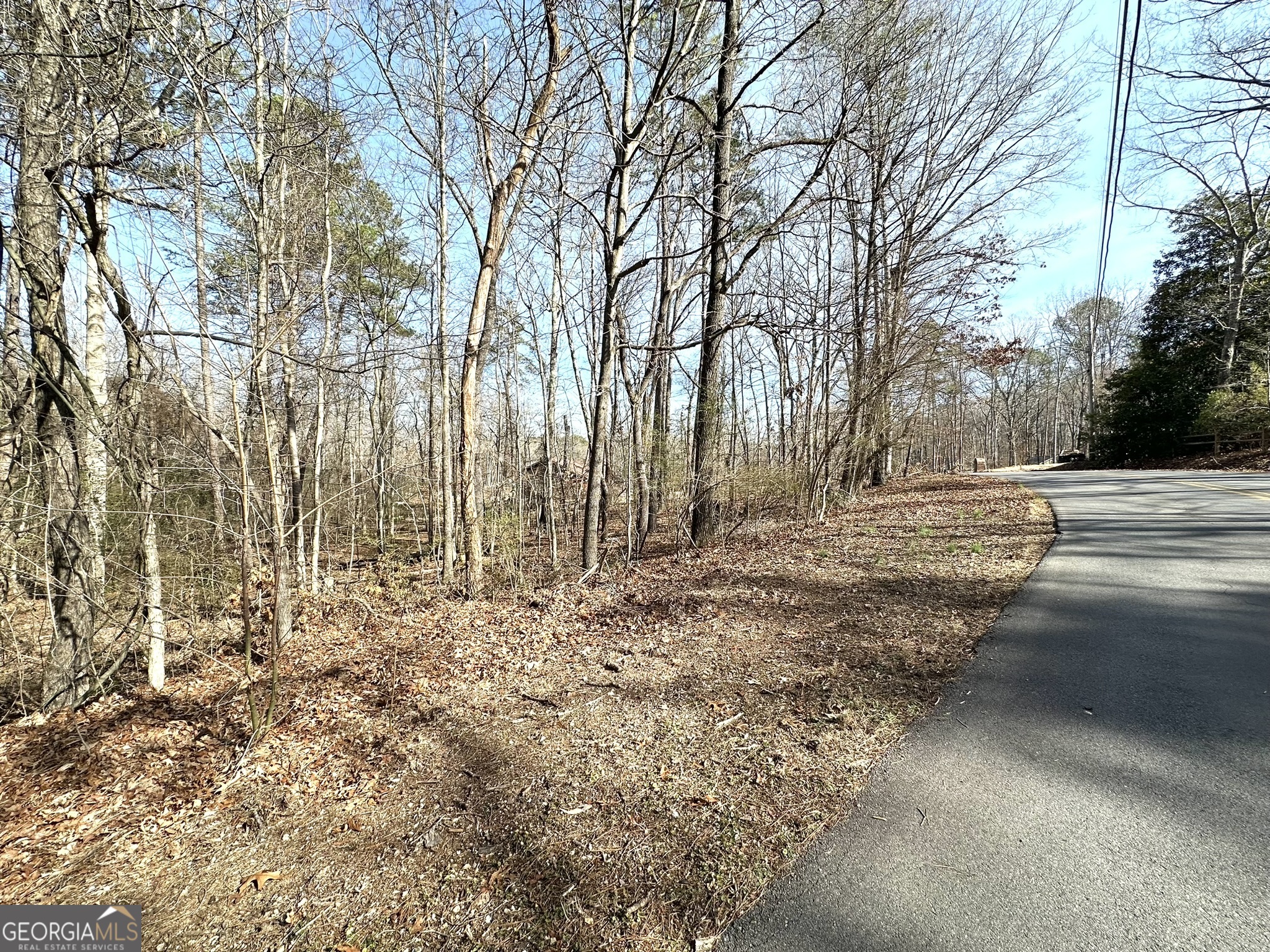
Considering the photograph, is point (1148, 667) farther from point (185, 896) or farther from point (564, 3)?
point (564, 3)

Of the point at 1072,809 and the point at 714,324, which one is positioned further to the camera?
the point at 714,324

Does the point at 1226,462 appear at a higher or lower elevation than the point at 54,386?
lower

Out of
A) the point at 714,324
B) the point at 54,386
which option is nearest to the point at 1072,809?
the point at 54,386

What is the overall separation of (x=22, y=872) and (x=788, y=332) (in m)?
6.55

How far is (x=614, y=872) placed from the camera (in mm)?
1917

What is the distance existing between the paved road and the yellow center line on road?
6.54 meters

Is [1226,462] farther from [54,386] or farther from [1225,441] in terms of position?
[54,386]

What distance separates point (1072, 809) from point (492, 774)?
261 centimetres

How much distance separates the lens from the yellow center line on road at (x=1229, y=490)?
7939mm

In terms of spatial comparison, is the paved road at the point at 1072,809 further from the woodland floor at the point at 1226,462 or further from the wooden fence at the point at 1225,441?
the wooden fence at the point at 1225,441

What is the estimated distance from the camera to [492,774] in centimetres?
259

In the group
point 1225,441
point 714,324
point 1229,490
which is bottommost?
point 1229,490

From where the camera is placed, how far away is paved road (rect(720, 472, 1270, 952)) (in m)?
1.58

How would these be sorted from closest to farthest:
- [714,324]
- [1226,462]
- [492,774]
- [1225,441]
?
[492,774], [714,324], [1226,462], [1225,441]
